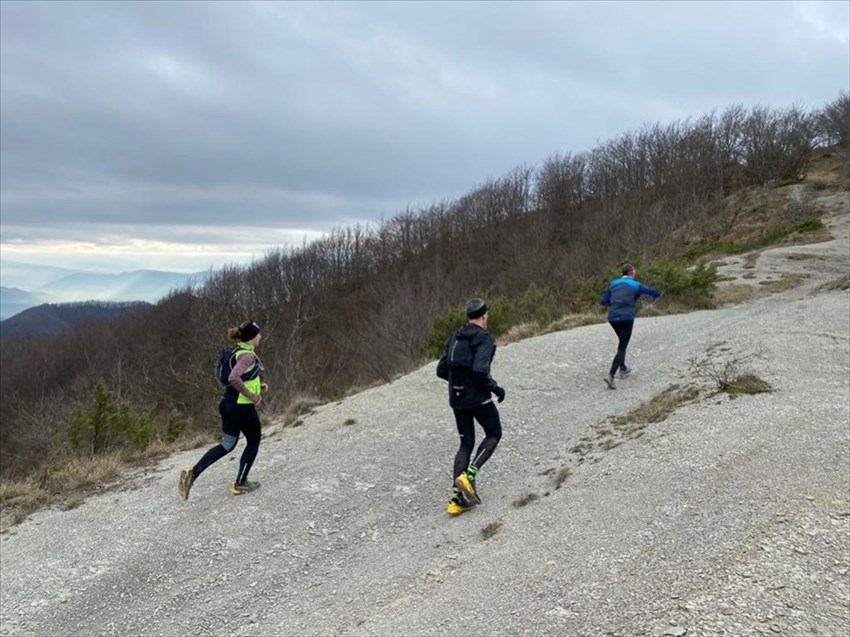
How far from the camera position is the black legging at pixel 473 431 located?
5605mm

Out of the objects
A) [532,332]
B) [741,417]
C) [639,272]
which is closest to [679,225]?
[639,272]

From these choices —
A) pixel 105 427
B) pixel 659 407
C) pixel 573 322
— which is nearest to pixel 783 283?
pixel 573 322

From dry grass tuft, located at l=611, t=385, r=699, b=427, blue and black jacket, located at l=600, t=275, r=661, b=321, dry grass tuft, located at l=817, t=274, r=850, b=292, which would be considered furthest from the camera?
dry grass tuft, located at l=817, t=274, r=850, b=292

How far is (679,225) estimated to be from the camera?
123 ft

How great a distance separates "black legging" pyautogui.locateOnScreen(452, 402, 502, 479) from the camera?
221 inches

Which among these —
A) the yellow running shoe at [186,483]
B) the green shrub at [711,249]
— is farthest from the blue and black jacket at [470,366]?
the green shrub at [711,249]

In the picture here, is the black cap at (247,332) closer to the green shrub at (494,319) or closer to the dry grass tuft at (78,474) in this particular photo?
the dry grass tuft at (78,474)

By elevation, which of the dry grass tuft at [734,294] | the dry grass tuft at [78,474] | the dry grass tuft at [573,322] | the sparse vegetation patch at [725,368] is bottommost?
the dry grass tuft at [78,474]

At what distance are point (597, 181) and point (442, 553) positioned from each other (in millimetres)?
65414

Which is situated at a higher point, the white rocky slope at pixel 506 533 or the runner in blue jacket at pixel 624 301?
the runner in blue jacket at pixel 624 301

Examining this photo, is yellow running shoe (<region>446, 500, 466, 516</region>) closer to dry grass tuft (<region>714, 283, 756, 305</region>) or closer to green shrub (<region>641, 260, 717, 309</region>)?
green shrub (<region>641, 260, 717, 309</region>)

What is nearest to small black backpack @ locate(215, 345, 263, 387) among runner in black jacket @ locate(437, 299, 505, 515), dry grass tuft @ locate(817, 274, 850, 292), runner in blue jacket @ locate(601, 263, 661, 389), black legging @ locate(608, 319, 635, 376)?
runner in black jacket @ locate(437, 299, 505, 515)

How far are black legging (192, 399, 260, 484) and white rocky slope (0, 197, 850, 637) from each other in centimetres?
56

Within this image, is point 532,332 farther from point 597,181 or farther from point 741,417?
point 597,181
